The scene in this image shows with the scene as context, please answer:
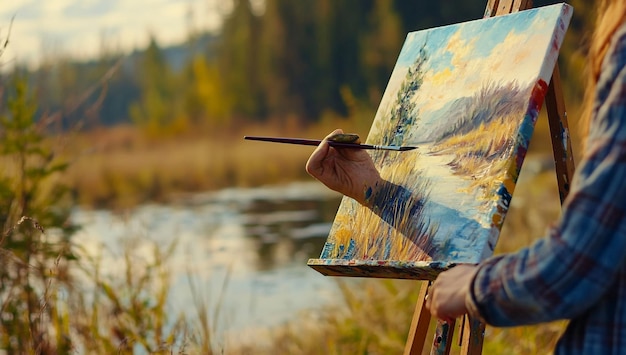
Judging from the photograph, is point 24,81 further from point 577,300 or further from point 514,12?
point 577,300

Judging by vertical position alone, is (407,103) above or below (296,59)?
below

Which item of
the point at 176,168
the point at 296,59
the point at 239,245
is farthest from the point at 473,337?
the point at 296,59

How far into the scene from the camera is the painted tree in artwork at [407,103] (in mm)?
1952

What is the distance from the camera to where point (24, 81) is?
3148 mm

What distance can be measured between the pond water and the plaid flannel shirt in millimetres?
2194

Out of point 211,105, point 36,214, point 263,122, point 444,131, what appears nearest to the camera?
point 444,131

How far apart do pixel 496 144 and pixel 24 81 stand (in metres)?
2.08

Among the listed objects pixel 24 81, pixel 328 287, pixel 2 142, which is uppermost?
pixel 24 81

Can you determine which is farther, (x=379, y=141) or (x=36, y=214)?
(x=36, y=214)

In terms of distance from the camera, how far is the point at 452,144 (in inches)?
70.5

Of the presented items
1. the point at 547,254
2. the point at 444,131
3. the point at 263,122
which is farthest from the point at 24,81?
the point at 263,122

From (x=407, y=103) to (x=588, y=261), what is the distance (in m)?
1.01

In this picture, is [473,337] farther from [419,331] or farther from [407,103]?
[407,103]

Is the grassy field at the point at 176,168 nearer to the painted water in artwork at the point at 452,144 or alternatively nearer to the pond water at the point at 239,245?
the pond water at the point at 239,245
